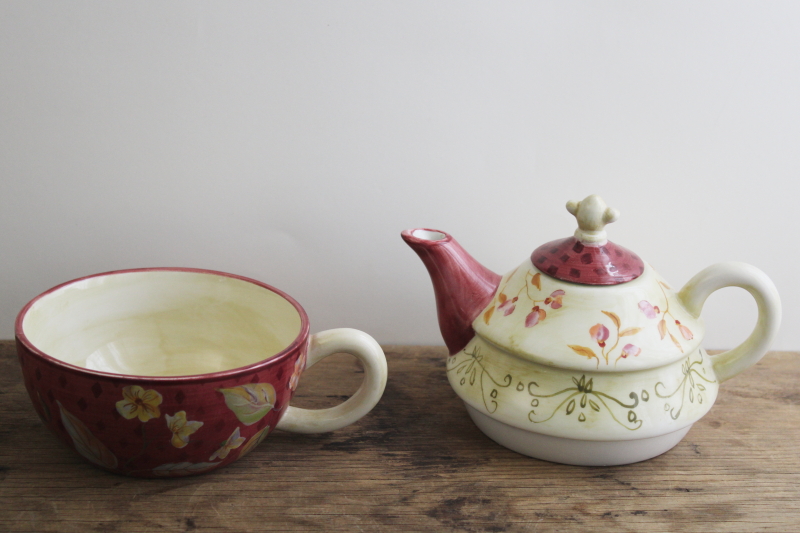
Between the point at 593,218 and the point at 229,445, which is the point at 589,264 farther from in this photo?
the point at 229,445

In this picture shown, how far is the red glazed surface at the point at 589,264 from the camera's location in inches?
21.5

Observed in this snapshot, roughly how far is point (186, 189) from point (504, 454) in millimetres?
470

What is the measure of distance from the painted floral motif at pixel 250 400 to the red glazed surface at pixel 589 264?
268 millimetres

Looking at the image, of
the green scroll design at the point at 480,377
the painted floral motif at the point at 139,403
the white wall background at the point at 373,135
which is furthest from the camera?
the white wall background at the point at 373,135

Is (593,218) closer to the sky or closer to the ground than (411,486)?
closer to the sky

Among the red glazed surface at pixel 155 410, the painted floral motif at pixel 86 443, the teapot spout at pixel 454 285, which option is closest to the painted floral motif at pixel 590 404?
the teapot spout at pixel 454 285

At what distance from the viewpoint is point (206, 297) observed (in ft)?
→ 2.16

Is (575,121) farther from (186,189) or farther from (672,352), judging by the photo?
(186,189)

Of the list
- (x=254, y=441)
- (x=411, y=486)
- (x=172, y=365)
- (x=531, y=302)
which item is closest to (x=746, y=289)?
(x=531, y=302)

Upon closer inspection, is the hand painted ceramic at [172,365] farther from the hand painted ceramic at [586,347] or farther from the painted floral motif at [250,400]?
the hand painted ceramic at [586,347]

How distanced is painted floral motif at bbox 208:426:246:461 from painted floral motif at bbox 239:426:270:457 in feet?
0.04

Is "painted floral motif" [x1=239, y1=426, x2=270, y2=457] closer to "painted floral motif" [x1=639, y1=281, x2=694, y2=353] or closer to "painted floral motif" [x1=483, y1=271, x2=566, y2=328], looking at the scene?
"painted floral motif" [x1=483, y1=271, x2=566, y2=328]

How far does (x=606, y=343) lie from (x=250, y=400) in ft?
0.97

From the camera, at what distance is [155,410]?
448 mm
